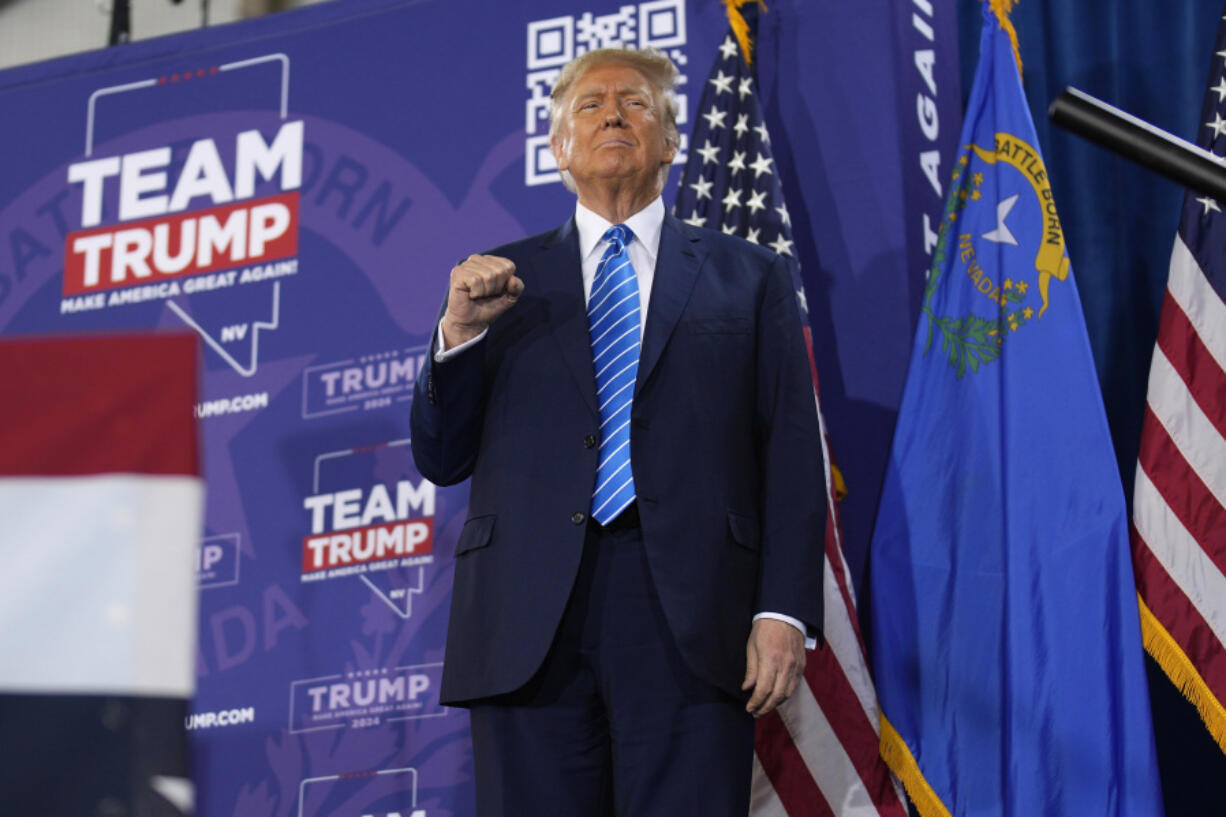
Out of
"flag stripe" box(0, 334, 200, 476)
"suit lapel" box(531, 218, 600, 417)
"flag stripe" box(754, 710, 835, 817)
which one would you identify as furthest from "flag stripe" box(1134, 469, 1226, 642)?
"flag stripe" box(0, 334, 200, 476)

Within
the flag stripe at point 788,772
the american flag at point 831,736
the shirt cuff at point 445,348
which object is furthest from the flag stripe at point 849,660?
the shirt cuff at point 445,348

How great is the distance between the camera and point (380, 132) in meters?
3.50

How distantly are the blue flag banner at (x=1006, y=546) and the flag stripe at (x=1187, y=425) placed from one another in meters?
0.13

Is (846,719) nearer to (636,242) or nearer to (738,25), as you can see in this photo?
(636,242)

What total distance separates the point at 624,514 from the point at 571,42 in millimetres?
1814

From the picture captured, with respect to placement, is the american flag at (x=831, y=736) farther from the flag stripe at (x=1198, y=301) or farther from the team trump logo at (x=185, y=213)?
the team trump logo at (x=185, y=213)

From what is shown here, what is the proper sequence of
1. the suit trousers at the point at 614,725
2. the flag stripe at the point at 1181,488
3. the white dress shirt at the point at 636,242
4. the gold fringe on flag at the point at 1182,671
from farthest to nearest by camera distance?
the flag stripe at the point at 1181,488, the gold fringe on flag at the point at 1182,671, the white dress shirt at the point at 636,242, the suit trousers at the point at 614,725

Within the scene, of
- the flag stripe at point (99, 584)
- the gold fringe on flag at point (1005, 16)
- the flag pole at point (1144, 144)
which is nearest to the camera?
the flag stripe at point (99, 584)

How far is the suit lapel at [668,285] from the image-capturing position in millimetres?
1922

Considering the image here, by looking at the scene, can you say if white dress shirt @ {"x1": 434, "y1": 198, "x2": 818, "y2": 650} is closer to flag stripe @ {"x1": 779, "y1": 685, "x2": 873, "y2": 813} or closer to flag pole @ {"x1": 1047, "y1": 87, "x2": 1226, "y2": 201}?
flag stripe @ {"x1": 779, "y1": 685, "x2": 873, "y2": 813}

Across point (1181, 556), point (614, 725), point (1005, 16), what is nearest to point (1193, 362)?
point (1181, 556)

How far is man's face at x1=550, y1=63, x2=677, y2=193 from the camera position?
2100mm

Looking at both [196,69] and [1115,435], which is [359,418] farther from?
[1115,435]

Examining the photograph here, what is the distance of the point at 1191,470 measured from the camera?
8.45 ft
